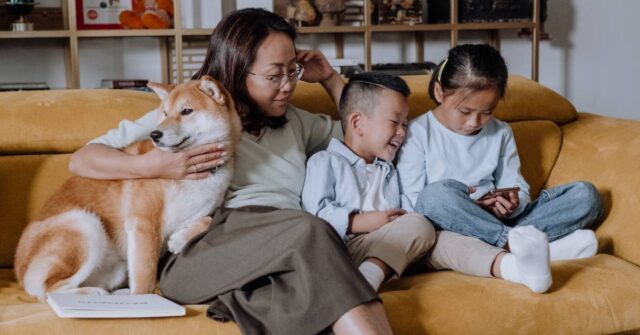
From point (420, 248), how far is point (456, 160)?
409 mm

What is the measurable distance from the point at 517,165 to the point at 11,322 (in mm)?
1428

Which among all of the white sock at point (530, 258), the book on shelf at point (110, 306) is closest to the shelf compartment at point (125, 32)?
the book on shelf at point (110, 306)

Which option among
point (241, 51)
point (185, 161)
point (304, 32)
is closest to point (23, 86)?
point (304, 32)

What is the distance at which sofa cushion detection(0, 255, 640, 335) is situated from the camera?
1.75 meters

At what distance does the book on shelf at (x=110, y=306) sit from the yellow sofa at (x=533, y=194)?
0.7 inches

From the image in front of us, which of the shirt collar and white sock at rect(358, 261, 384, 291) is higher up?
the shirt collar

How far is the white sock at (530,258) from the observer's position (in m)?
1.90

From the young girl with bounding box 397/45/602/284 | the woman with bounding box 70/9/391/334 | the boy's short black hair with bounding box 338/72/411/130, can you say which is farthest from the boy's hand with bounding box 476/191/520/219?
the woman with bounding box 70/9/391/334

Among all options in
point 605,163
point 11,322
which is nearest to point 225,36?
point 11,322

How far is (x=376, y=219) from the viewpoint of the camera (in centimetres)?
214

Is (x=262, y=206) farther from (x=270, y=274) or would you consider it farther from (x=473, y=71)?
(x=473, y=71)

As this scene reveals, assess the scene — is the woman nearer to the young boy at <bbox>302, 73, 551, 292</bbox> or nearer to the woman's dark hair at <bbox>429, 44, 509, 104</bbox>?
the young boy at <bbox>302, 73, 551, 292</bbox>

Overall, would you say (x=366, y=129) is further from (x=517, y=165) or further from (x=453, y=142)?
(x=517, y=165)

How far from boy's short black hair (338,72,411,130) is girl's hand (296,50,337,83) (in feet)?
0.38
